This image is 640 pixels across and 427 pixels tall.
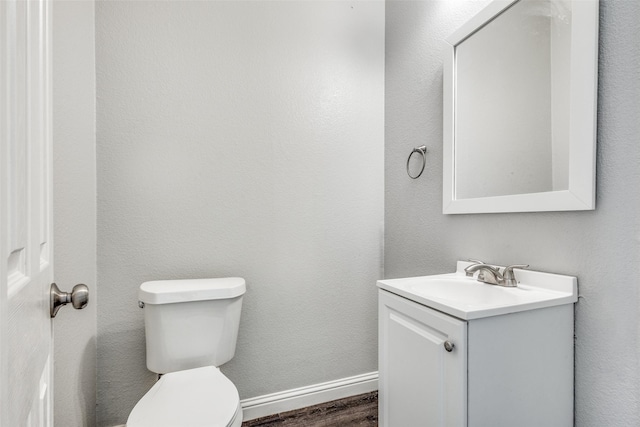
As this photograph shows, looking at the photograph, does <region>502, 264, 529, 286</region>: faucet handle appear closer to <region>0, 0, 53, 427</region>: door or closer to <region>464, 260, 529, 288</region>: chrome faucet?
<region>464, 260, 529, 288</region>: chrome faucet

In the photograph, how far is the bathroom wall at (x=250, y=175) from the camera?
1443mm

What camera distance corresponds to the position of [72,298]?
58 centimetres

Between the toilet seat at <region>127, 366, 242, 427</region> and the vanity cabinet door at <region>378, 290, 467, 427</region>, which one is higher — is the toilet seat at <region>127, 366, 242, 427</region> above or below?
below

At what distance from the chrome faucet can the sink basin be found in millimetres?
19

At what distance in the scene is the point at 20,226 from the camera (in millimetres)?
393

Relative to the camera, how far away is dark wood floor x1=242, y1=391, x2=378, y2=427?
1625 mm

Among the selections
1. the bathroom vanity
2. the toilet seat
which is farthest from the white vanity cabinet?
the toilet seat

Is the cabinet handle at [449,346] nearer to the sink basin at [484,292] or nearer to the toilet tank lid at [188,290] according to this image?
the sink basin at [484,292]

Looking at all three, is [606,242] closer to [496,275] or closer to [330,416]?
[496,275]

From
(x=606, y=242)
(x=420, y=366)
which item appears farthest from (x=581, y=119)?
(x=420, y=366)

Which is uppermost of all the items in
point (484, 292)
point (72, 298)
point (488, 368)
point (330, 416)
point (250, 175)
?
point (250, 175)

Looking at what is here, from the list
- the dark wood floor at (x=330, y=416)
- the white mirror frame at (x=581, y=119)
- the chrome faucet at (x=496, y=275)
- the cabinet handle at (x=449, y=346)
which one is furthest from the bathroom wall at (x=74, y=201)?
the white mirror frame at (x=581, y=119)

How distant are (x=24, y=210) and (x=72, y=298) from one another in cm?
24

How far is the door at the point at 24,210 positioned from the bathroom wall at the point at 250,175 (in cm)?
94
